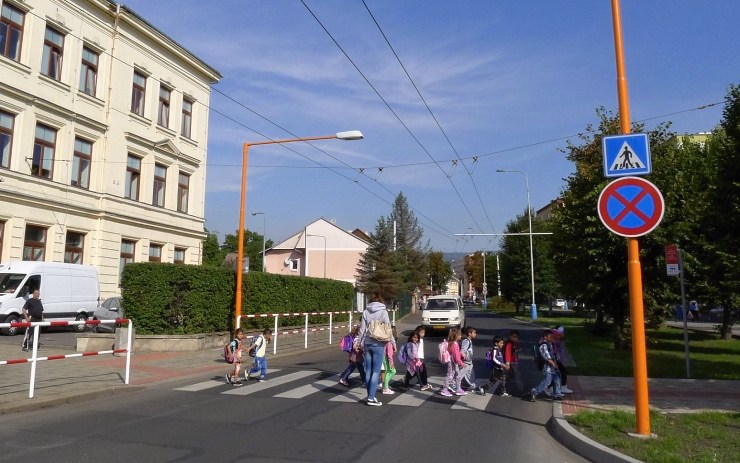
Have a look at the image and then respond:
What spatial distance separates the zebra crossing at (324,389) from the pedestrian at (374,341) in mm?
556

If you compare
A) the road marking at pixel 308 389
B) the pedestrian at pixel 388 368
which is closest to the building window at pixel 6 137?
the road marking at pixel 308 389

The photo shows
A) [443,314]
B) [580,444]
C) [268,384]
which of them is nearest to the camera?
[580,444]

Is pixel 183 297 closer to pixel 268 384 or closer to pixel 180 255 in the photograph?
pixel 268 384

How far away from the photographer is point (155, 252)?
106 feet

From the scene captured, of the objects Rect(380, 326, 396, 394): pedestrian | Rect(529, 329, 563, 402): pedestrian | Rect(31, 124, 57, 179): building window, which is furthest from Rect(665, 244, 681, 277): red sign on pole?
Rect(31, 124, 57, 179): building window

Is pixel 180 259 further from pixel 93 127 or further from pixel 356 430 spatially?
pixel 356 430

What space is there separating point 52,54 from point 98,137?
4047 millimetres

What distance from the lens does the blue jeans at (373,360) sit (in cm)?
968

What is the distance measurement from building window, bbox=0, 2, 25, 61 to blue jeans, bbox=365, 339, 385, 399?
71.0ft

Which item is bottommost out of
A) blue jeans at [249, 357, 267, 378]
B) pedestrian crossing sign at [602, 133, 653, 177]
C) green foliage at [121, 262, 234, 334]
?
blue jeans at [249, 357, 267, 378]

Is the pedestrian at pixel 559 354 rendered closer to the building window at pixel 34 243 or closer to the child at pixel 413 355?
the child at pixel 413 355

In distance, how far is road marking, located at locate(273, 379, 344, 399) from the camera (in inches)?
414

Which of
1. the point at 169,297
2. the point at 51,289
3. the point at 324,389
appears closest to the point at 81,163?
the point at 51,289

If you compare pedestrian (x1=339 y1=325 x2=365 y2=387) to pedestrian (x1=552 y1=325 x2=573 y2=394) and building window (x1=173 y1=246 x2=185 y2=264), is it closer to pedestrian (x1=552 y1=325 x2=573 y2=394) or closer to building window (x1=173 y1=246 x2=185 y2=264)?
pedestrian (x1=552 y1=325 x2=573 y2=394)
